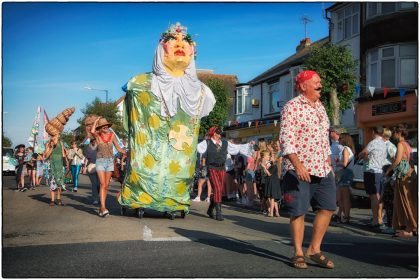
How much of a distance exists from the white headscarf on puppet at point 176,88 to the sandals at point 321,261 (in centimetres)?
487

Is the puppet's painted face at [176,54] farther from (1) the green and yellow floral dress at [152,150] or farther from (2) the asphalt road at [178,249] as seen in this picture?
(2) the asphalt road at [178,249]

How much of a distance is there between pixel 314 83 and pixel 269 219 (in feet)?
18.9

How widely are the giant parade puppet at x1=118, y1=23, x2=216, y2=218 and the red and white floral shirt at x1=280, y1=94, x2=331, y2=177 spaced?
14.8 feet

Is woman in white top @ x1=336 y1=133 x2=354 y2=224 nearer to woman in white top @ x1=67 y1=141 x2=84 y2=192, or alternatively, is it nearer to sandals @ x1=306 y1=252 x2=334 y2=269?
sandals @ x1=306 y1=252 x2=334 y2=269

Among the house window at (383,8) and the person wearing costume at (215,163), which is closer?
the person wearing costume at (215,163)

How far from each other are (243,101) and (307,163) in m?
39.5

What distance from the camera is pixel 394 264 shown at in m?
5.72

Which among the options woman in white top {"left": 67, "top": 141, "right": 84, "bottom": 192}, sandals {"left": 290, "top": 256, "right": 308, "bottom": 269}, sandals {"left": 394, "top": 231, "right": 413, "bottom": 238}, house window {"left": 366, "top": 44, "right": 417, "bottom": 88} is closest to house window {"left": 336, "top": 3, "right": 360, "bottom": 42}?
house window {"left": 366, "top": 44, "right": 417, "bottom": 88}

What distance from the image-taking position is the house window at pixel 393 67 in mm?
25011

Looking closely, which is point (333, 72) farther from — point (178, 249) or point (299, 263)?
point (299, 263)

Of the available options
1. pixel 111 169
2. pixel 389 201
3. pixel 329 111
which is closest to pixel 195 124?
pixel 111 169

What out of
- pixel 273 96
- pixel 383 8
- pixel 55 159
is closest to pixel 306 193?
pixel 55 159

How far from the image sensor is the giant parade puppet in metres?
9.87

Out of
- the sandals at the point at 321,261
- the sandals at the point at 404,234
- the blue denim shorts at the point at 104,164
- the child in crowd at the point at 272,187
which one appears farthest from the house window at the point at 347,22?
the sandals at the point at 321,261
